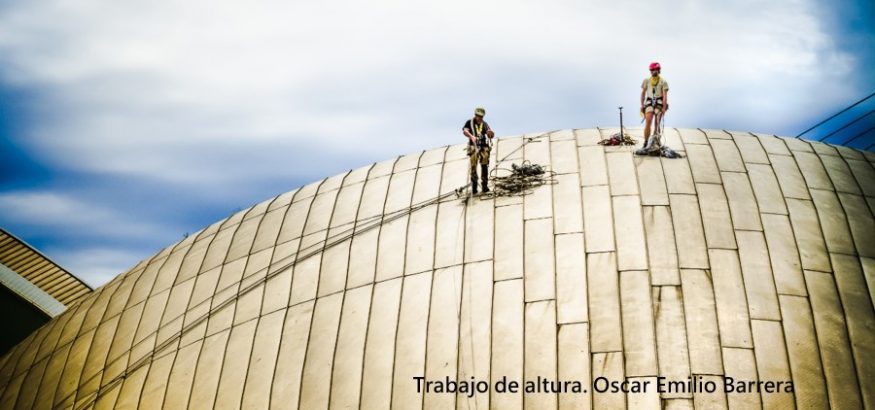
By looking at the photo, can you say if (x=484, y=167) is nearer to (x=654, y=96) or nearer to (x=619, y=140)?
(x=619, y=140)

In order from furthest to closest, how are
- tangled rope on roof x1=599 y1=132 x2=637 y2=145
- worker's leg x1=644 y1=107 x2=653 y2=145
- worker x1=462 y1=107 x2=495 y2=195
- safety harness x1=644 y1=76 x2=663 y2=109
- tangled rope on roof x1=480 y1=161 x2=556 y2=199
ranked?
tangled rope on roof x1=599 y1=132 x2=637 y2=145
worker's leg x1=644 y1=107 x2=653 y2=145
tangled rope on roof x1=480 y1=161 x2=556 y2=199
safety harness x1=644 y1=76 x2=663 y2=109
worker x1=462 y1=107 x2=495 y2=195

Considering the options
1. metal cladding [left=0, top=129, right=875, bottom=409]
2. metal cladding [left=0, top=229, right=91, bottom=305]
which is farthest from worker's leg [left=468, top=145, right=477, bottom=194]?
metal cladding [left=0, top=229, right=91, bottom=305]

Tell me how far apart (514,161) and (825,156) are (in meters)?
8.52

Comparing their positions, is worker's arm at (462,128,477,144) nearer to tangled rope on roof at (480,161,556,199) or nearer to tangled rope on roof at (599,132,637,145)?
tangled rope on roof at (480,161,556,199)

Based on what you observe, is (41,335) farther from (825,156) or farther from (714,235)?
(825,156)

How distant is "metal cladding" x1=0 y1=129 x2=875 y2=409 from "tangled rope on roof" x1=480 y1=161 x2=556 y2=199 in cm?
33

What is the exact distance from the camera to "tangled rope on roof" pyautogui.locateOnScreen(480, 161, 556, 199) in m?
18.1

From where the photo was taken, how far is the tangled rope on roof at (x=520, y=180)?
18.1 meters

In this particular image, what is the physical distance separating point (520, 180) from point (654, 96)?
13.5ft

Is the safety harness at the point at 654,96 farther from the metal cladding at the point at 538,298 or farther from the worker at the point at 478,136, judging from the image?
the worker at the point at 478,136

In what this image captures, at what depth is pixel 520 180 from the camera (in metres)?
18.4

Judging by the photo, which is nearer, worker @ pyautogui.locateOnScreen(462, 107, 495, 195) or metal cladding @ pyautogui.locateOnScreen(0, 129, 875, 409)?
metal cladding @ pyautogui.locateOnScreen(0, 129, 875, 409)

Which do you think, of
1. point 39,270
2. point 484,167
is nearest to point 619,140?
point 484,167

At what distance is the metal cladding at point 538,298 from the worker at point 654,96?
4.09 feet
